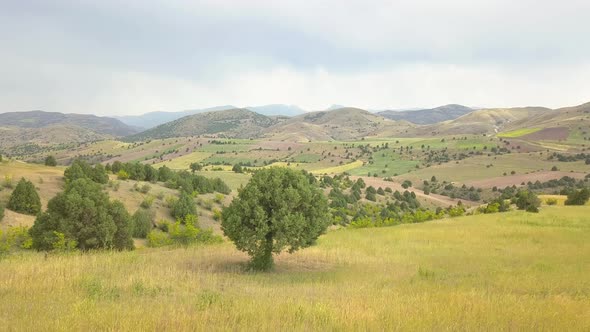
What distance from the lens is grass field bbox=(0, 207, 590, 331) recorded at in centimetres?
776

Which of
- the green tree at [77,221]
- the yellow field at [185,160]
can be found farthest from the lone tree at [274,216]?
the yellow field at [185,160]

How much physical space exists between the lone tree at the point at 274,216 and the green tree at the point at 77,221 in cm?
1429

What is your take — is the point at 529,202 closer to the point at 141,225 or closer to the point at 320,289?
the point at 320,289

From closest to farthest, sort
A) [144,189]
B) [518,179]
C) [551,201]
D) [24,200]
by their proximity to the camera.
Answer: [24,200] < [551,201] < [144,189] < [518,179]

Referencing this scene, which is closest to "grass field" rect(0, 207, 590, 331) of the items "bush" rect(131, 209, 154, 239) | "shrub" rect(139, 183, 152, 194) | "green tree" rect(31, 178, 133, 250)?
"green tree" rect(31, 178, 133, 250)

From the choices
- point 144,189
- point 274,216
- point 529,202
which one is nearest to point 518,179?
point 529,202

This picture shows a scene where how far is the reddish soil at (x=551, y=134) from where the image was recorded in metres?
173

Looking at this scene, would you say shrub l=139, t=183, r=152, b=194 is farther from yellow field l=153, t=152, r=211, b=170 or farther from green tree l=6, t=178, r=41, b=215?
yellow field l=153, t=152, r=211, b=170

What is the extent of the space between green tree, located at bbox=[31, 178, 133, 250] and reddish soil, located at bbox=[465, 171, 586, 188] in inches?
3732

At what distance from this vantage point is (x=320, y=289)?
13125 millimetres

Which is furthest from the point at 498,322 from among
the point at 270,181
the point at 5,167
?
the point at 5,167

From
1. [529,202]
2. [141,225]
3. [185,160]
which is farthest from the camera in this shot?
[185,160]

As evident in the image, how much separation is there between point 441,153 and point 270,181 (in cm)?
15439

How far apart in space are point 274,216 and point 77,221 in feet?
56.6
